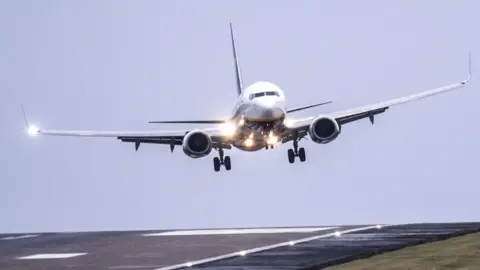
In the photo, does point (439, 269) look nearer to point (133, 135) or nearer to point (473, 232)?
point (473, 232)

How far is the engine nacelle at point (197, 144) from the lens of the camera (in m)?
76.1

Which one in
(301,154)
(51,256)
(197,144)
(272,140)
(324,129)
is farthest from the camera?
(301,154)

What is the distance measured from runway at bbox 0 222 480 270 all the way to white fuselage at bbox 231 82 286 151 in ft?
24.4

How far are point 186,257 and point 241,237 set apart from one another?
16.6m

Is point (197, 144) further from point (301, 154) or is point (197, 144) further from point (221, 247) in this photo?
point (221, 247)

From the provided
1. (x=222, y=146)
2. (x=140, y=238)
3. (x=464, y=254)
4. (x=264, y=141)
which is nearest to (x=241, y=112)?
(x=264, y=141)

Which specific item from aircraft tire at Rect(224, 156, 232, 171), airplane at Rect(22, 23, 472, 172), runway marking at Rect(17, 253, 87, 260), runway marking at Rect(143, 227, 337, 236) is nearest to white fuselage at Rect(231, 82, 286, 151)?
airplane at Rect(22, 23, 472, 172)

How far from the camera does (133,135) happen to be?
265 feet

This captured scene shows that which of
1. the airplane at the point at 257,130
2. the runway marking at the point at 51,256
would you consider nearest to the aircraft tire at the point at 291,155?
the airplane at the point at 257,130

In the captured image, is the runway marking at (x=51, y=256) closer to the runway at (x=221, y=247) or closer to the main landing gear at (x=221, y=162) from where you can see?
the runway at (x=221, y=247)

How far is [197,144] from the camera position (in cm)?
7625

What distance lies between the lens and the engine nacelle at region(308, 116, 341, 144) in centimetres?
7350

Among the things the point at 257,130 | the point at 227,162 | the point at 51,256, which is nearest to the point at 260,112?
the point at 257,130

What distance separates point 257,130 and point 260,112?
193cm
